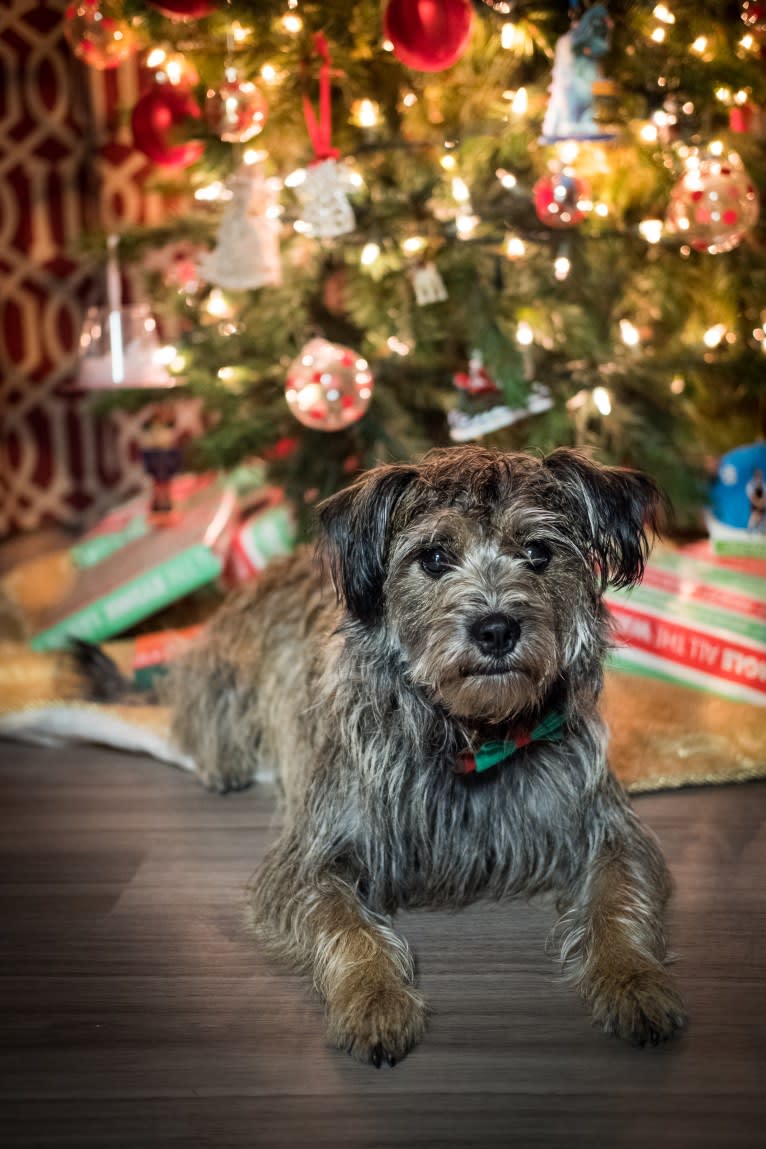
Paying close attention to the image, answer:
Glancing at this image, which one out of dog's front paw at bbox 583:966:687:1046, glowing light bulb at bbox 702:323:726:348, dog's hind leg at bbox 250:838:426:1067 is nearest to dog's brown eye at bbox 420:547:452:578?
dog's hind leg at bbox 250:838:426:1067

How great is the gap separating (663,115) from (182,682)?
2.26 meters

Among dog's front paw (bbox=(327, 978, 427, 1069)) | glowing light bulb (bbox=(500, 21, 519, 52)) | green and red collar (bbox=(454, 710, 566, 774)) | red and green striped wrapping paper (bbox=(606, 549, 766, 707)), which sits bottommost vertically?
dog's front paw (bbox=(327, 978, 427, 1069))

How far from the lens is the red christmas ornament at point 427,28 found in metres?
2.91

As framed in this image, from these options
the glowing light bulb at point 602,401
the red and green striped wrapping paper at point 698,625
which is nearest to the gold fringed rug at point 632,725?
the red and green striped wrapping paper at point 698,625

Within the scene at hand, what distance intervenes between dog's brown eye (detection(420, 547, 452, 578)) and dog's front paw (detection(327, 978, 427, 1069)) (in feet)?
2.31

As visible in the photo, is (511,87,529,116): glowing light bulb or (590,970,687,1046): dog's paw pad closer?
(590,970,687,1046): dog's paw pad

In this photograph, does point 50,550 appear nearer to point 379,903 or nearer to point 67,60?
point 67,60

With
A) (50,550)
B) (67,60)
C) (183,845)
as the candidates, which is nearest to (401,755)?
(183,845)

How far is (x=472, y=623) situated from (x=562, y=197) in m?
1.82

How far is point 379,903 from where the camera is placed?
88.0 inches

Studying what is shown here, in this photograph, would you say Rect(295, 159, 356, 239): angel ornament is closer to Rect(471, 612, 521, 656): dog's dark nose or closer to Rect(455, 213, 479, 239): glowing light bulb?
Rect(455, 213, 479, 239): glowing light bulb

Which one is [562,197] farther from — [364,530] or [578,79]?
[364,530]

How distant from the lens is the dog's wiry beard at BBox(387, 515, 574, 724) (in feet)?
6.54

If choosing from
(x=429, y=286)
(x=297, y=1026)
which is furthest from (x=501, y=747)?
(x=429, y=286)
